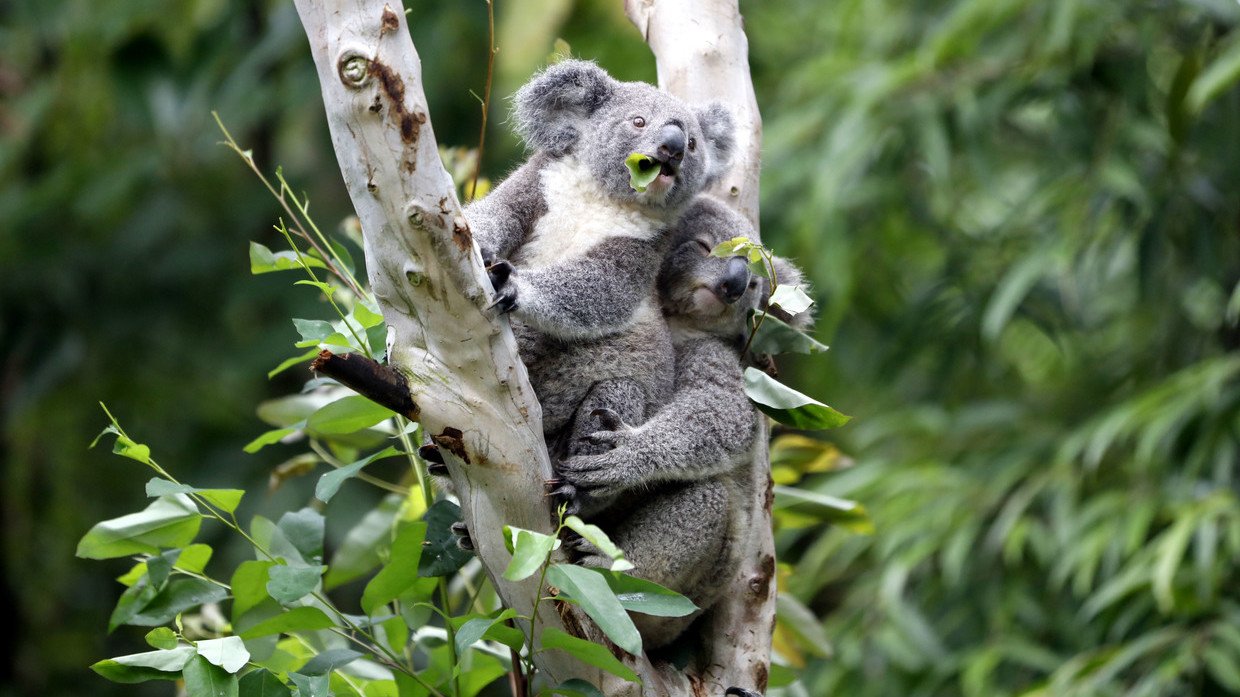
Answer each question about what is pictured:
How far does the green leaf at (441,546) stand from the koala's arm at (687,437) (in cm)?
23

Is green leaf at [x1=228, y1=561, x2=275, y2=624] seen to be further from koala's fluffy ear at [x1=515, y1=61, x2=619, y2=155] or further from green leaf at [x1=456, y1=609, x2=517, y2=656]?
koala's fluffy ear at [x1=515, y1=61, x2=619, y2=155]

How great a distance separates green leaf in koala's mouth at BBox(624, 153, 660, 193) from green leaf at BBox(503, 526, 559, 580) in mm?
710

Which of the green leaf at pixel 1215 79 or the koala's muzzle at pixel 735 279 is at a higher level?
the koala's muzzle at pixel 735 279

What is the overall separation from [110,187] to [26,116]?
1.45 ft

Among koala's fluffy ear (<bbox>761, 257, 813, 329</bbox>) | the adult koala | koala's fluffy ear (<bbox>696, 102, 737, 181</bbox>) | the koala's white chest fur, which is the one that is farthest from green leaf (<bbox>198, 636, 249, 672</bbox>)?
koala's fluffy ear (<bbox>696, 102, 737, 181</bbox>)

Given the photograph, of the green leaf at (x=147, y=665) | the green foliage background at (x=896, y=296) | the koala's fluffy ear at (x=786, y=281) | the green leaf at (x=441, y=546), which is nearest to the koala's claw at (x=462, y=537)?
the green leaf at (x=441, y=546)

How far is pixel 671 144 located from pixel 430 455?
752 mm

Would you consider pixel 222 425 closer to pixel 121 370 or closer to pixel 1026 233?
pixel 121 370

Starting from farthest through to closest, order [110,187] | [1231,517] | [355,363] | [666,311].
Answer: [110,187], [1231,517], [666,311], [355,363]

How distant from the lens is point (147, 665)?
1.73m

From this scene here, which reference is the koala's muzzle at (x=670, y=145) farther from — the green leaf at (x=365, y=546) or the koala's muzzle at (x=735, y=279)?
the green leaf at (x=365, y=546)

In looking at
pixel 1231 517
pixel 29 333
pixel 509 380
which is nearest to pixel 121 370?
pixel 29 333

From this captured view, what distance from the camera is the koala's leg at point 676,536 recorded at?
7.10ft

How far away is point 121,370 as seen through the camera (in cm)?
526
